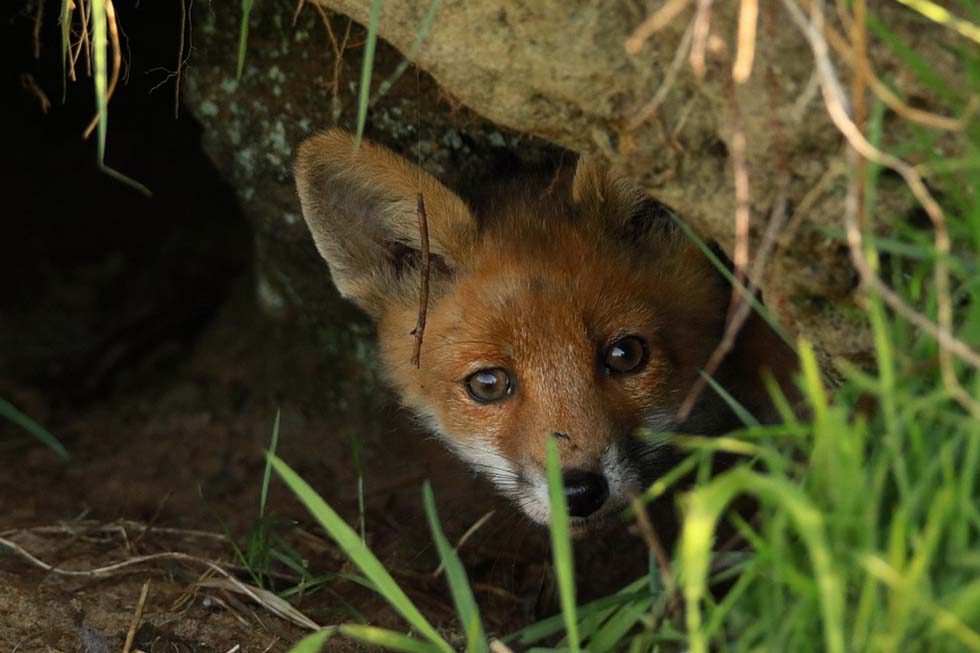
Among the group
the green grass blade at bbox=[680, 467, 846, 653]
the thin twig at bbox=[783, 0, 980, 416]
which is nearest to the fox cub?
the green grass blade at bbox=[680, 467, 846, 653]

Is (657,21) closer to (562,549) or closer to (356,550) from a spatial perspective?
(562,549)

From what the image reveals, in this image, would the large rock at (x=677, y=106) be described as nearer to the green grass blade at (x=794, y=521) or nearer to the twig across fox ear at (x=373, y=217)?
the twig across fox ear at (x=373, y=217)

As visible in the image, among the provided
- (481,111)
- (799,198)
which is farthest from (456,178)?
(799,198)

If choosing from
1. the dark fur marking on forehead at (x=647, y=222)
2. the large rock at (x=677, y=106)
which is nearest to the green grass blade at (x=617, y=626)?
the large rock at (x=677, y=106)

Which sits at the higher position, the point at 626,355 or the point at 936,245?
the point at 936,245

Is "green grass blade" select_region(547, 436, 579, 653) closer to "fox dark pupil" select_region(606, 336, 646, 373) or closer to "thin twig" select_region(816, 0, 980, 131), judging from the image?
"thin twig" select_region(816, 0, 980, 131)

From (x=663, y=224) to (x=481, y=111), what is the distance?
2.92 feet

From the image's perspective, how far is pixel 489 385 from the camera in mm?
3389

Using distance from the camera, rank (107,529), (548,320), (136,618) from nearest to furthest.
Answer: (136,618)
(548,320)
(107,529)

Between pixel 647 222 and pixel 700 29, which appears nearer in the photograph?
pixel 700 29

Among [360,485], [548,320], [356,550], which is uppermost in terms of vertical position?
[548,320]

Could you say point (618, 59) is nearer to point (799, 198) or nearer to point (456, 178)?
point (799, 198)

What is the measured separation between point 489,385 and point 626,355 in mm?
428

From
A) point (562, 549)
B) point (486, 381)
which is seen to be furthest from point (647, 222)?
point (562, 549)
